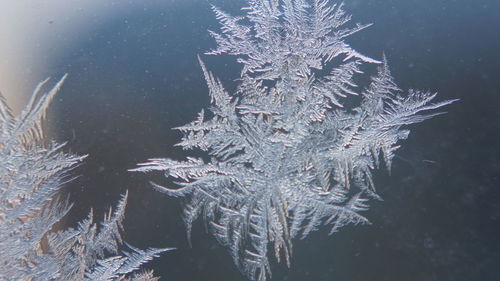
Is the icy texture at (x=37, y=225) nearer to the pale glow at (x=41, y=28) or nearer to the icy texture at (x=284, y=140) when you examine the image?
the icy texture at (x=284, y=140)

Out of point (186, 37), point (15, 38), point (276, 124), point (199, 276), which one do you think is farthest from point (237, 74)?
point (15, 38)

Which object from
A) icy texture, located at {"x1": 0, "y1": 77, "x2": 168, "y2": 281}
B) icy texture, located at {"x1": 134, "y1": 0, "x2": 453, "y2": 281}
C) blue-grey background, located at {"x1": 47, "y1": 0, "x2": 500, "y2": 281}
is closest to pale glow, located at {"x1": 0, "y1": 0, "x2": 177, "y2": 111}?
blue-grey background, located at {"x1": 47, "y1": 0, "x2": 500, "y2": 281}

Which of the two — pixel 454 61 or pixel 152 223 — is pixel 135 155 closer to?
pixel 152 223

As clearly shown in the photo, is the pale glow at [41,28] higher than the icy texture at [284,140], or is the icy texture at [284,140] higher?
the pale glow at [41,28]

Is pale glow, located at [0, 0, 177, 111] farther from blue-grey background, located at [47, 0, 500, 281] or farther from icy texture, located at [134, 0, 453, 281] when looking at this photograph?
icy texture, located at [134, 0, 453, 281]

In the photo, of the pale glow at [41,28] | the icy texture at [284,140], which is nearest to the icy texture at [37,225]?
the icy texture at [284,140]

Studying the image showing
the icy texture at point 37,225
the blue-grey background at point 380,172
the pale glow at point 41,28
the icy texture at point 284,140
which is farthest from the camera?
the pale glow at point 41,28
